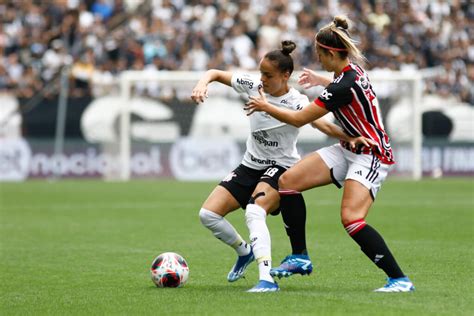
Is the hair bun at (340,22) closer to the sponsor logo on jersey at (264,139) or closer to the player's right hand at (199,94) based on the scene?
the player's right hand at (199,94)

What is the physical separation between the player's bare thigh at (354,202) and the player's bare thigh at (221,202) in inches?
53.1

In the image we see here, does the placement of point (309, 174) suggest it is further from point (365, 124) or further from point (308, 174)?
point (365, 124)

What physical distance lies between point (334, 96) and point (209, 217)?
1775 mm

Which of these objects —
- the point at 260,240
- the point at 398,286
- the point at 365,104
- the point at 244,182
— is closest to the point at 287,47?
the point at 365,104

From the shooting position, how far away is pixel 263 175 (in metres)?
9.28

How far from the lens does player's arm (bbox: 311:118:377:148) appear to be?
27.5ft

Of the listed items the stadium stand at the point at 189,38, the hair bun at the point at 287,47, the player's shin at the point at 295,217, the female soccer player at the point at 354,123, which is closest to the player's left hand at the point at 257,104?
the female soccer player at the point at 354,123

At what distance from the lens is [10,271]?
1050 cm

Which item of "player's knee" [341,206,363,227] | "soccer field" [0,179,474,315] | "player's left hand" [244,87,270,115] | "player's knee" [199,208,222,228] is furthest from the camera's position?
"player's knee" [199,208,222,228]

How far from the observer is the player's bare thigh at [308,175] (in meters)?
8.77

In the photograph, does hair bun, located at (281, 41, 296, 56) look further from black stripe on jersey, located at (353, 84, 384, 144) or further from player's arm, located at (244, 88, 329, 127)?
black stripe on jersey, located at (353, 84, 384, 144)

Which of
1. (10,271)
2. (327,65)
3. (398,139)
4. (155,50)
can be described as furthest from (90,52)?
(327,65)

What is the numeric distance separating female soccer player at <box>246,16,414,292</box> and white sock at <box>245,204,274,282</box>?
0.70 metres

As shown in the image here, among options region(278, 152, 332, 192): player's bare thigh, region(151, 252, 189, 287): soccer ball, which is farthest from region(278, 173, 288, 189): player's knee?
region(151, 252, 189, 287): soccer ball
